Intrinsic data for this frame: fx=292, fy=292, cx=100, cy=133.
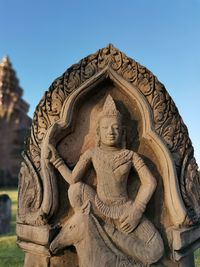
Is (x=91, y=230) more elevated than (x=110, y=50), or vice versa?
(x=110, y=50)

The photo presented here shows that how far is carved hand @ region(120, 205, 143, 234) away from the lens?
81.4 inches

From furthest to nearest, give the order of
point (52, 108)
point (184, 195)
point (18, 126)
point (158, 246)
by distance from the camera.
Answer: point (18, 126)
point (52, 108)
point (184, 195)
point (158, 246)

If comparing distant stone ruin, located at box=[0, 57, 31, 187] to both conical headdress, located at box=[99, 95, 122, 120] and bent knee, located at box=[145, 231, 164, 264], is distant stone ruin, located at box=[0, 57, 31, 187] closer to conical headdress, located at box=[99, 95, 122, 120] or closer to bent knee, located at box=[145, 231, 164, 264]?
conical headdress, located at box=[99, 95, 122, 120]

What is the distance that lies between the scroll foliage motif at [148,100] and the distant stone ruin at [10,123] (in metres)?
20.9

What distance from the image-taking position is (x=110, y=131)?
2.19 m

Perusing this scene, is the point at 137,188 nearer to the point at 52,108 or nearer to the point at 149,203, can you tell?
the point at 149,203

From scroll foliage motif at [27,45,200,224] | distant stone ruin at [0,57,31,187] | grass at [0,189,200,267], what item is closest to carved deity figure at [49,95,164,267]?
scroll foliage motif at [27,45,200,224]

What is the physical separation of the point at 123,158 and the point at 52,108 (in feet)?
2.30

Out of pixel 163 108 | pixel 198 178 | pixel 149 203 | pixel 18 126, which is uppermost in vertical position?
pixel 18 126

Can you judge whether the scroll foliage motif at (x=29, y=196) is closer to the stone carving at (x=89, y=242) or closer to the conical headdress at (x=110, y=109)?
the stone carving at (x=89, y=242)

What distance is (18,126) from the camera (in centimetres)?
2372

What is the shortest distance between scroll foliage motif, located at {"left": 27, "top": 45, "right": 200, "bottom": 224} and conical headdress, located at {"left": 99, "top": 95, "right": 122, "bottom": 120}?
239 mm

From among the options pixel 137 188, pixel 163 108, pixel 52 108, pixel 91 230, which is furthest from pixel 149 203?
pixel 52 108

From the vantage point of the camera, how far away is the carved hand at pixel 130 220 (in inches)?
81.4
